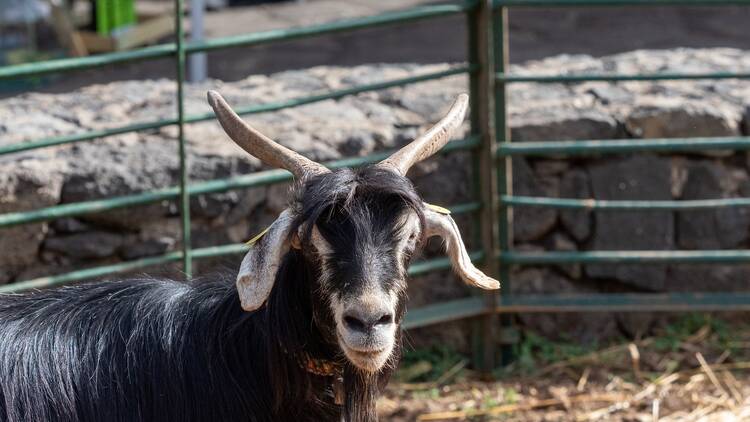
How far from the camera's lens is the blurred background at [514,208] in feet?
17.6

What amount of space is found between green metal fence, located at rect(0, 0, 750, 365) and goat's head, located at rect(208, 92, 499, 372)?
1635 mm

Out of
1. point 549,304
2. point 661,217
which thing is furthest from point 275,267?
point 661,217

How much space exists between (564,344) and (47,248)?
2.74 m

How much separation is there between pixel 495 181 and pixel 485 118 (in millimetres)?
322

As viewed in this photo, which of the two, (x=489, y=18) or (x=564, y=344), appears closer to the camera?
(x=489, y=18)

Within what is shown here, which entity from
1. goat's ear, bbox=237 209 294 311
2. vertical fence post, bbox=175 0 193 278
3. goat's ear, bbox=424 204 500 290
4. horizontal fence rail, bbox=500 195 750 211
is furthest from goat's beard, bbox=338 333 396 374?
horizontal fence rail, bbox=500 195 750 211

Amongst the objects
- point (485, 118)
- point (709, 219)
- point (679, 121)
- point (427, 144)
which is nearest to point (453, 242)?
point (427, 144)

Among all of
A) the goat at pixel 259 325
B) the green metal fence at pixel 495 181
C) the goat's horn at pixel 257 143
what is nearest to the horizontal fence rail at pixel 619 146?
the green metal fence at pixel 495 181

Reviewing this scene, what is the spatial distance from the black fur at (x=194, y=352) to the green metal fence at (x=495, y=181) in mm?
1342

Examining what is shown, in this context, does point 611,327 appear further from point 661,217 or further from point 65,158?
point 65,158

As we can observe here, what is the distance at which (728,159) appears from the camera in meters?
6.27

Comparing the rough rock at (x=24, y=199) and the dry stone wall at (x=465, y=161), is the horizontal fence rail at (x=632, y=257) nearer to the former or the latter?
the dry stone wall at (x=465, y=161)

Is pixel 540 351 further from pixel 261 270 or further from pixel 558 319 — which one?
pixel 261 270

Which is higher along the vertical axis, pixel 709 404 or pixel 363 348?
pixel 363 348
